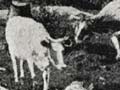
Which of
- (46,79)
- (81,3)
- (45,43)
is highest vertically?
(81,3)

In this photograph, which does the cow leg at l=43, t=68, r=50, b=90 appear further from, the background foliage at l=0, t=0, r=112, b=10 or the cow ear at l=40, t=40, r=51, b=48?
the background foliage at l=0, t=0, r=112, b=10

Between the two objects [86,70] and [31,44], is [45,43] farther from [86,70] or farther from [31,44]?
[86,70]

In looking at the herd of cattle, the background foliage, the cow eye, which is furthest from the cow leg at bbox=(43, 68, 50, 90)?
the background foliage

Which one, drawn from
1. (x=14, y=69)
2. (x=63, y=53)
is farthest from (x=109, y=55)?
(x=14, y=69)

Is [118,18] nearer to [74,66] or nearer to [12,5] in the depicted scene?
[74,66]

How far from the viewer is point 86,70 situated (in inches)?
44.6

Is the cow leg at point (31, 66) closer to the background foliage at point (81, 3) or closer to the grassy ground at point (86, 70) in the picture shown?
the grassy ground at point (86, 70)

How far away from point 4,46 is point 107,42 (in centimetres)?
32

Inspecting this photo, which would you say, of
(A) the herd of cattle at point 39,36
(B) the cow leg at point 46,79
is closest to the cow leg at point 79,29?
(A) the herd of cattle at point 39,36

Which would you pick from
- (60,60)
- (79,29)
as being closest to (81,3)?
(79,29)

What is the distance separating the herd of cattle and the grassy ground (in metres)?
0.02

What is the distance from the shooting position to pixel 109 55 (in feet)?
3.74

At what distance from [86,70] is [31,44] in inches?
7.5

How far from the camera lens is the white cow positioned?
3.82 ft
